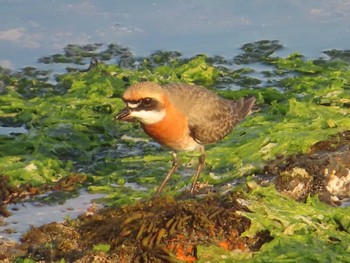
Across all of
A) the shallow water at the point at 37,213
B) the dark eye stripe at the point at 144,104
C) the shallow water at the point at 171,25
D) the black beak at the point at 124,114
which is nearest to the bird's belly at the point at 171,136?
the dark eye stripe at the point at 144,104

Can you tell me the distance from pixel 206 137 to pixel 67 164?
160 centimetres

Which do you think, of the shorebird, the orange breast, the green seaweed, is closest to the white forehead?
the shorebird

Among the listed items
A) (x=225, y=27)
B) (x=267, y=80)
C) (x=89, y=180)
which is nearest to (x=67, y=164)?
(x=89, y=180)

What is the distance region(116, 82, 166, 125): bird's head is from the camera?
309 inches

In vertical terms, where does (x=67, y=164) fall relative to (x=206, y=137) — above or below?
below

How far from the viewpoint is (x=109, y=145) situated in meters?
10.2

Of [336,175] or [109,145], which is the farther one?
[109,145]

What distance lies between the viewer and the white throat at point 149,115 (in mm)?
7963

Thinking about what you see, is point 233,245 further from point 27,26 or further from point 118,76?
point 27,26

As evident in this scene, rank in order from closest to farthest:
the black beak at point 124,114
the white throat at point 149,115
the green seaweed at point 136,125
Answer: the black beak at point 124,114, the white throat at point 149,115, the green seaweed at point 136,125

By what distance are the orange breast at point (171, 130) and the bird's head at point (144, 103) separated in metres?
0.07

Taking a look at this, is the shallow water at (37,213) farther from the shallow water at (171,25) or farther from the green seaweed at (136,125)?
the shallow water at (171,25)

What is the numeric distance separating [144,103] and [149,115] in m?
0.16

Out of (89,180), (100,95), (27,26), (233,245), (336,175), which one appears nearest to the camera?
(233,245)
